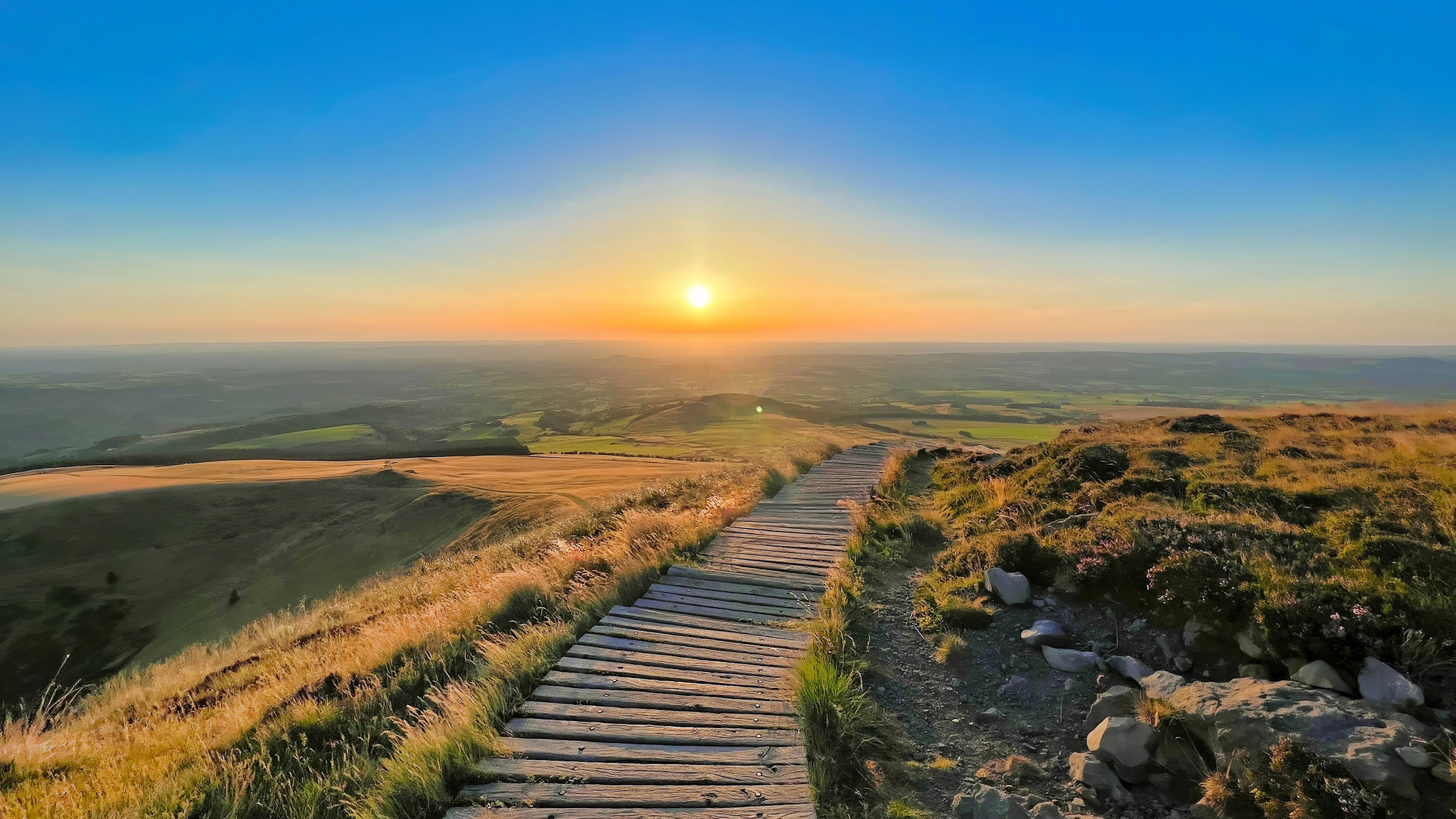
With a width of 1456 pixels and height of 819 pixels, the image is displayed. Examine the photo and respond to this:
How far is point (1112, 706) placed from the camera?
488 cm

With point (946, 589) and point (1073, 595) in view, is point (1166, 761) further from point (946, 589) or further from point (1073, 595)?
point (946, 589)

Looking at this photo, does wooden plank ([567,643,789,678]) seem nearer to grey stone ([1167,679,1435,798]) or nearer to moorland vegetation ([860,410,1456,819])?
moorland vegetation ([860,410,1456,819])

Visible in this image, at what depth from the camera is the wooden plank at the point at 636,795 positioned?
3852mm

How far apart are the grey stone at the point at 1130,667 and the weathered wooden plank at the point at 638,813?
11.7 ft

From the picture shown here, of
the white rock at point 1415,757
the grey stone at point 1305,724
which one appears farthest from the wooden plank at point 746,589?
the white rock at point 1415,757

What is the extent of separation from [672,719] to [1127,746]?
11.5ft

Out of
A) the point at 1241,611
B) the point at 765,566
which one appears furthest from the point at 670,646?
the point at 1241,611

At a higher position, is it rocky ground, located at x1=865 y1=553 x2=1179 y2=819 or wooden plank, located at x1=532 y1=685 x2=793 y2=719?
wooden plank, located at x1=532 y1=685 x2=793 y2=719

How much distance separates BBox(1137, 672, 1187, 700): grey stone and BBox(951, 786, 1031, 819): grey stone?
173cm

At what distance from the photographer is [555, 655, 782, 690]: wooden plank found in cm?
541

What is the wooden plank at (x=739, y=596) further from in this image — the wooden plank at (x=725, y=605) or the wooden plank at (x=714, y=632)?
the wooden plank at (x=714, y=632)

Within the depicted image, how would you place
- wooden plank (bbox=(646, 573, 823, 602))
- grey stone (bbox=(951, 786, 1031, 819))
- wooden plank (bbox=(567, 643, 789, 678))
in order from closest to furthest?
grey stone (bbox=(951, 786, 1031, 819)) < wooden plank (bbox=(567, 643, 789, 678)) < wooden plank (bbox=(646, 573, 823, 602))

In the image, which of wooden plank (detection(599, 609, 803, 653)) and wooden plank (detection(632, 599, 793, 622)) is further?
wooden plank (detection(632, 599, 793, 622))

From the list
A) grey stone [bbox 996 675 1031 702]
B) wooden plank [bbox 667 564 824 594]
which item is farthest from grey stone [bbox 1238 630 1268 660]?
wooden plank [bbox 667 564 824 594]
